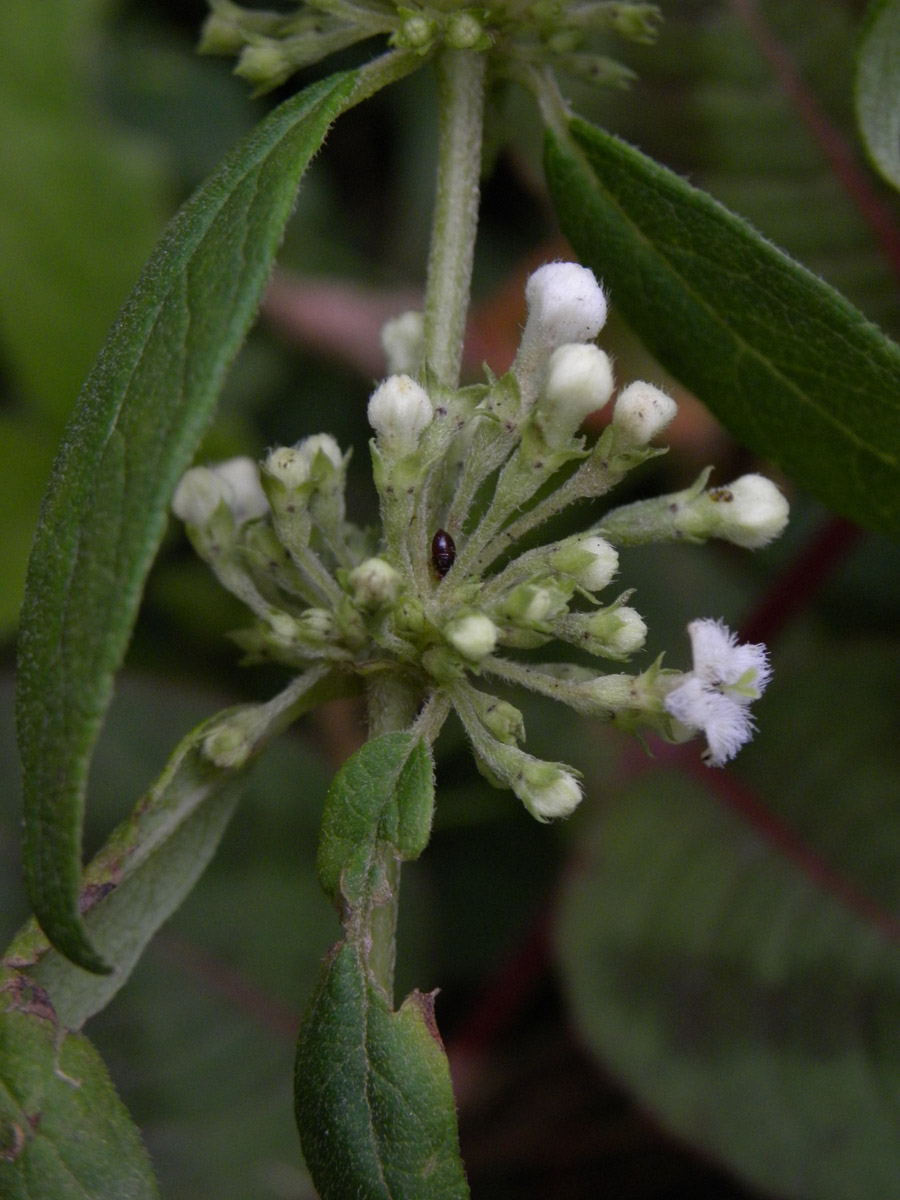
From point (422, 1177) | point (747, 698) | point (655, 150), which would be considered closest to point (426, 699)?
point (747, 698)

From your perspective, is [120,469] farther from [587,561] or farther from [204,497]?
[587,561]

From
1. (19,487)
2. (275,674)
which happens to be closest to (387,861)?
(275,674)

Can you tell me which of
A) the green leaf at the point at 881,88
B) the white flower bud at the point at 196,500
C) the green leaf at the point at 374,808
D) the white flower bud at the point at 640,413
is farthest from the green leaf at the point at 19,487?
the green leaf at the point at 881,88

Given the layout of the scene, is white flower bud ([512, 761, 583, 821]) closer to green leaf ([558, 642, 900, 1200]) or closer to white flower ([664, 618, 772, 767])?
white flower ([664, 618, 772, 767])

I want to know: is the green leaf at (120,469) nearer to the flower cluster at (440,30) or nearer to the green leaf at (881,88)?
the flower cluster at (440,30)

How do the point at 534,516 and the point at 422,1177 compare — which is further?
the point at 534,516

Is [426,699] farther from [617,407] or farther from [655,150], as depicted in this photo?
[655,150]
